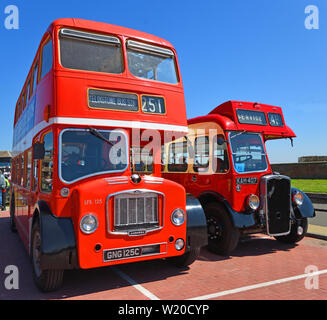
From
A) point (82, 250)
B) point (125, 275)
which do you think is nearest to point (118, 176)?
point (82, 250)

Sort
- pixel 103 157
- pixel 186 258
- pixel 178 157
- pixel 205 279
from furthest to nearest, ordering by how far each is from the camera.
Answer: pixel 178 157, pixel 186 258, pixel 205 279, pixel 103 157

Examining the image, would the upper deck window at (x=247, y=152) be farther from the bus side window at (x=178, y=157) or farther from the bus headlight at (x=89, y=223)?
the bus headlight at (x=89, y=223)

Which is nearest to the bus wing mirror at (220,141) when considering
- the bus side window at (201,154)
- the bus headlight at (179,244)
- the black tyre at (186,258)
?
the bus side window at (201,154)

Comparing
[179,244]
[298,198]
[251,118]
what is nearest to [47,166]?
[179,244]

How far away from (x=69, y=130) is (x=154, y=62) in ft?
7.12

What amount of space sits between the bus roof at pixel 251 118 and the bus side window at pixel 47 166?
3.73 m

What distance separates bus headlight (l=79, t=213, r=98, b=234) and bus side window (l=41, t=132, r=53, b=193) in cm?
81

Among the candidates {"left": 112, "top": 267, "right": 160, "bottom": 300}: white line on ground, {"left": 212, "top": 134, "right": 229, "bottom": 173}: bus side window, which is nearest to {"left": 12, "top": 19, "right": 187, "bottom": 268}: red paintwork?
{"left": 112, "top": 267, "right": 160, "bottom": 300}: white line on ground

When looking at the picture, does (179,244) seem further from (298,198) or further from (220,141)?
(298,198)

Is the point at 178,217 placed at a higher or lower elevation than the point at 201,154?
lower

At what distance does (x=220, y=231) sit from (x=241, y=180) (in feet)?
3.89

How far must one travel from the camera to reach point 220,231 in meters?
6.94

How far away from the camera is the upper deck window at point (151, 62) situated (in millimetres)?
5711

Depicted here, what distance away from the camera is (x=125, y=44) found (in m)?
5.68
